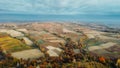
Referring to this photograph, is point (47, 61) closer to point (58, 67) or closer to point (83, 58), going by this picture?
point (58, 67)

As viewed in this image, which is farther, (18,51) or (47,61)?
(18,51)

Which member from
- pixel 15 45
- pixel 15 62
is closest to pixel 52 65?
pixel 15 62

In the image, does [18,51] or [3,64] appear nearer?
[3,64]

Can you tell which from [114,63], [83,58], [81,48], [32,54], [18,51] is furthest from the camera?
[81,48]

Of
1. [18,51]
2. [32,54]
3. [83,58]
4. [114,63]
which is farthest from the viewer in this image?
[18,51]

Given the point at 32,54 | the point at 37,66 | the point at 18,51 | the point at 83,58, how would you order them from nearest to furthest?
the point at 37,66
the point at 83,58
the point at 32,54
the point at 18,51

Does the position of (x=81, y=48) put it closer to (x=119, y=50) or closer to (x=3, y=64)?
(x=119, y=50)

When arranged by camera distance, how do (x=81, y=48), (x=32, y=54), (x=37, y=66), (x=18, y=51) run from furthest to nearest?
(x=81, y=48) < (x=18, y=51) < (x=32, y=54) < (x=37, y=66)

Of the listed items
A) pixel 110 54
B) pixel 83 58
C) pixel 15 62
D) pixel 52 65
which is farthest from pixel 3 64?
pixel 110 54
